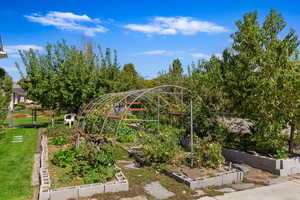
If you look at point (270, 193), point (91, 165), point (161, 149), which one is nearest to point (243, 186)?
point (270, 193)

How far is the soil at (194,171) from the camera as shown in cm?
554

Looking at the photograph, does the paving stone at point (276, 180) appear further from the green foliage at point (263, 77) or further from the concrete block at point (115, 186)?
the concrete block at point (115, 186)

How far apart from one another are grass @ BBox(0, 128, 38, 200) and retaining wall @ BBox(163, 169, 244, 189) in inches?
119

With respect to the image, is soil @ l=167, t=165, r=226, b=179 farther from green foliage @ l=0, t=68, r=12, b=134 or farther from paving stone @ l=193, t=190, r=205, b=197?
green foliage @ l=0, t=68, r=12, b=134

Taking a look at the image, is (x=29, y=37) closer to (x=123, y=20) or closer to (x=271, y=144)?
(x=123, y=20)

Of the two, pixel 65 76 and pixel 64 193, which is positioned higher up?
pixel 65 76

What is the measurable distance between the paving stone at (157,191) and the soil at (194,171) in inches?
30.6

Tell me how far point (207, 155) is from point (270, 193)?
1.64m

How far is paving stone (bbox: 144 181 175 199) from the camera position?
182 inches

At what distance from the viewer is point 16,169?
20.6 feet

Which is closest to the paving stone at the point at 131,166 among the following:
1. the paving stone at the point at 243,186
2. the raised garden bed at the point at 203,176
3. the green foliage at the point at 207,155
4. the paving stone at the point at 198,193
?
the raised garden bed at the point at 203,176

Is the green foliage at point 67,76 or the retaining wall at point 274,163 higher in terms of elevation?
the green foliage at point 67,76

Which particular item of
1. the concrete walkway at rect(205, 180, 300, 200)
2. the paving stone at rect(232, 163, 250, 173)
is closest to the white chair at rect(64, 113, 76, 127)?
the paving stone at rect(232, 163, 250, 173)

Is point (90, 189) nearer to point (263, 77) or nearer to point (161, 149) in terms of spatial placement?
point (161, 149)
